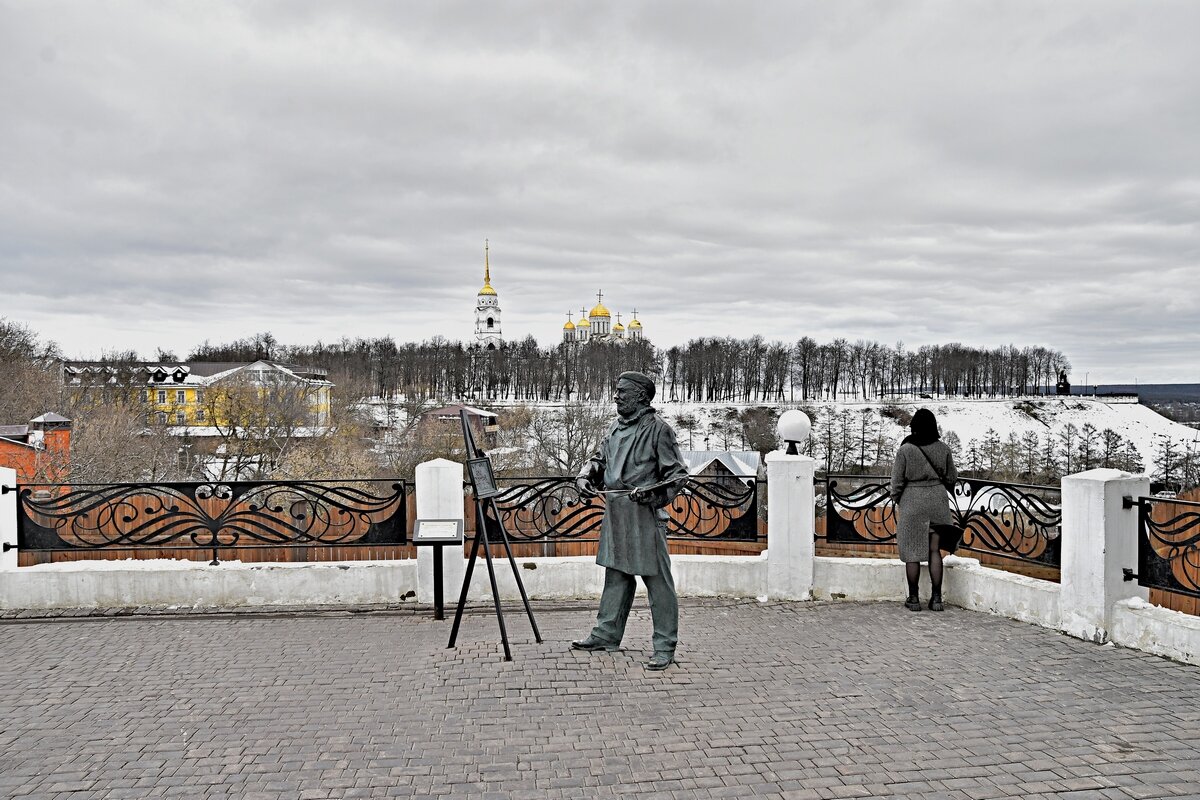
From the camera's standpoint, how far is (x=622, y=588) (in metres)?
6.23

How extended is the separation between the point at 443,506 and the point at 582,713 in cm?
337

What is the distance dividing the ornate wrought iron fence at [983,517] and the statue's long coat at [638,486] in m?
3.27

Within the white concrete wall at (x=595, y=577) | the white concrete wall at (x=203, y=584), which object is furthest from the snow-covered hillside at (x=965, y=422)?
the white concrete wall at (x=203, y=584)

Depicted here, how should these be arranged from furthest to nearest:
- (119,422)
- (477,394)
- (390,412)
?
(477,394) < (390,412) < (119,422)

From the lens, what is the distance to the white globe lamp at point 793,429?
8.68 meters

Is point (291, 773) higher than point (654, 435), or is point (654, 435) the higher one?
point (654, 435)

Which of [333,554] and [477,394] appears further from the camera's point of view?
[477,394]

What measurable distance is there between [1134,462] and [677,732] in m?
89.6

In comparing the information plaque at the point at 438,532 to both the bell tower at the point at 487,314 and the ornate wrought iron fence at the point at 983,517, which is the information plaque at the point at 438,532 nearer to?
the ornate wrought iron fence at the point at 983,517

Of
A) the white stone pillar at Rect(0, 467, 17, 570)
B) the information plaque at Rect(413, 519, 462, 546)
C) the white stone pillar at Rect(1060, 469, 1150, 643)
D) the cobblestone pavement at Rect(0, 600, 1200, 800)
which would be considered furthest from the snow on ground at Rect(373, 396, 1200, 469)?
the cobblestone pavement at Rect(0, 600, 1200, 800)

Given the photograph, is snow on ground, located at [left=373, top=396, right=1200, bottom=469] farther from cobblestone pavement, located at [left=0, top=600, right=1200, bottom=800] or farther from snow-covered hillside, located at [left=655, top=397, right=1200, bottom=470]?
cobblestone pavement, located at [left=0, top=600, right=1200, bottom=800]

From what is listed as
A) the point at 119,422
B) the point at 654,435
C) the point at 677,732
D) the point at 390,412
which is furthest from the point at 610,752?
the point at 390,412

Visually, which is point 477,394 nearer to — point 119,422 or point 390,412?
point 390,412

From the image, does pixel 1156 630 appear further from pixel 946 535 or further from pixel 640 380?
pixel 640 380
